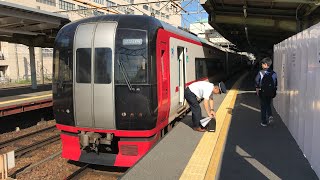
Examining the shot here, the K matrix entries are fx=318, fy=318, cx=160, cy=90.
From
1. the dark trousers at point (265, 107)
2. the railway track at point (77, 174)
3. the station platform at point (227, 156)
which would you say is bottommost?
the railway track at point (77, 174)

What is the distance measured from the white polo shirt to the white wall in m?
1.83

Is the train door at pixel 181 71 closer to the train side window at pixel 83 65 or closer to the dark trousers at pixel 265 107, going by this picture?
the dark trousers at pixel 265 107

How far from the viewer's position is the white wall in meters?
4.92

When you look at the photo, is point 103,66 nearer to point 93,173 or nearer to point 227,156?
point 93,173

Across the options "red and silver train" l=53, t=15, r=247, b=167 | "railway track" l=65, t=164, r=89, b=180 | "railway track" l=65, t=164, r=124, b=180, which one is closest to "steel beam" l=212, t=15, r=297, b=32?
"red and silver train" l=53, t=15, r=247, b=167

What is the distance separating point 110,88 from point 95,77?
0.40 meters

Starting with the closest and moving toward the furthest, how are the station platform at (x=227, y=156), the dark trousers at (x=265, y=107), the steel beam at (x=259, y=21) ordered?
the station platform at (x=227, y=156) < the dark trousers at (x=265, y=107) < the steel beam at (x=259, y=21)

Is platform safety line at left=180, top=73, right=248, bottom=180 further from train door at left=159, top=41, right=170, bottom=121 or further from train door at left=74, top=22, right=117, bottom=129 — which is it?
train door at left=74, top=22, right=117, bottom=129

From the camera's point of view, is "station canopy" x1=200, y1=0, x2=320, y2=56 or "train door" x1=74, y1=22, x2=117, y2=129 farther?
"station canopy" x1=200, y1=0, x2=320, y2=56

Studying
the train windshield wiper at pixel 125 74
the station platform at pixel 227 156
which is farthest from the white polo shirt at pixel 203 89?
the train windshield wiper at pixel 125 74

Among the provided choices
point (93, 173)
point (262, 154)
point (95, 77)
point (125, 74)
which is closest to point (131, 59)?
point (125, 74)

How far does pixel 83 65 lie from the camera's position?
659 centimetres

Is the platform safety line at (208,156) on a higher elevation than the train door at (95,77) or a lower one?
lower

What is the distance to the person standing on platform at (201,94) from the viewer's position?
717cm
